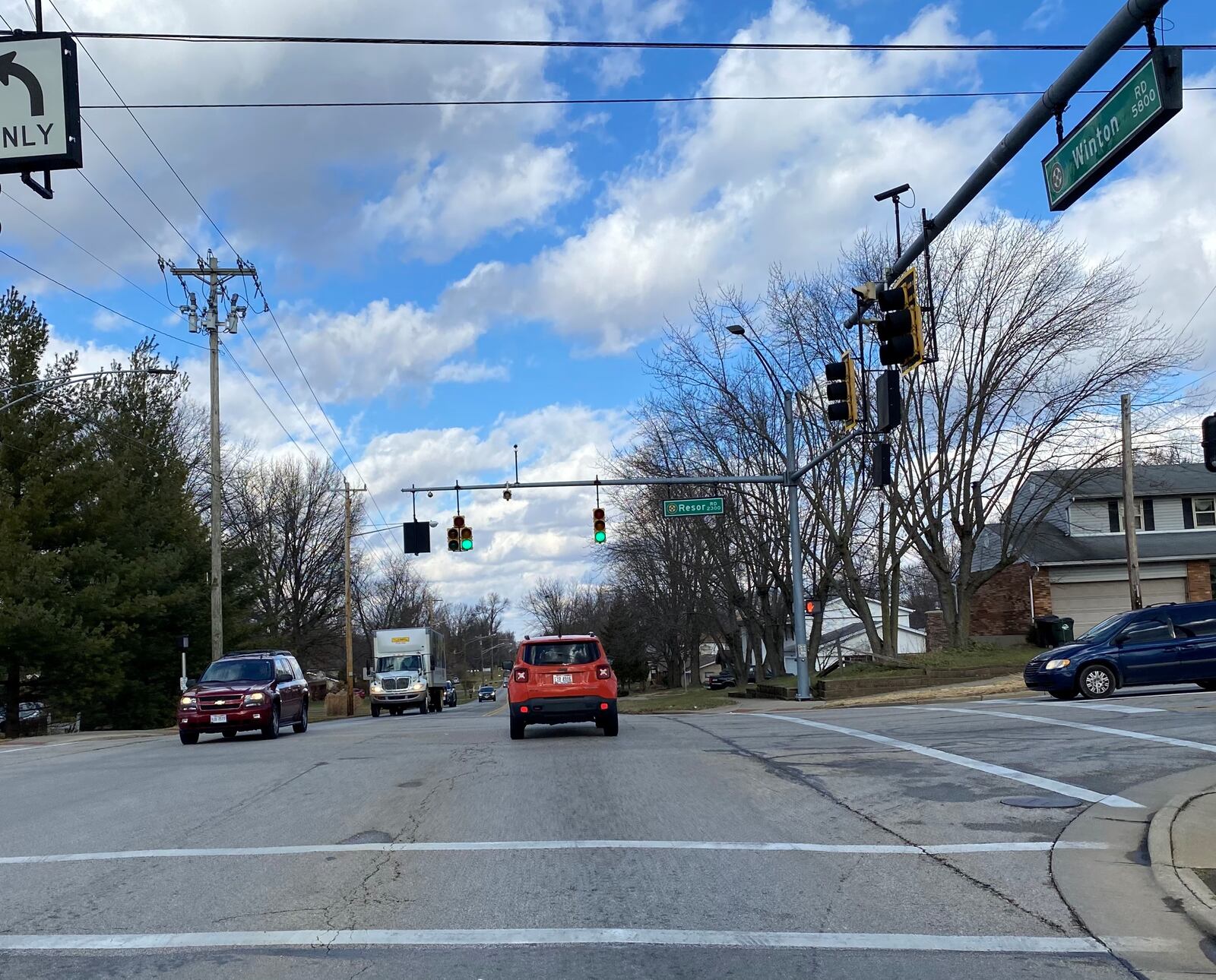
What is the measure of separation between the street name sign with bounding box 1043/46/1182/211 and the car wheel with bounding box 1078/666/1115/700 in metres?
14.0

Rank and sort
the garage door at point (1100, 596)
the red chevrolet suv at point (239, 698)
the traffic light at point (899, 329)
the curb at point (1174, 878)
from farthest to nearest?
the garage door at point (1100, 596)
the red chevrolet suv at point (239, 698)
the traffic light at point (899, 329)
the curb at point (1174, 878)

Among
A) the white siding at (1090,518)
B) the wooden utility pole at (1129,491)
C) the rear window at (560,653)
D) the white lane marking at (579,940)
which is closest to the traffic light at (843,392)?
the rear window at (560,653)

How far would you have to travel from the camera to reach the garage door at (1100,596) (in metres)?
43.9

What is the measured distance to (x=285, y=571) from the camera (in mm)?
65562

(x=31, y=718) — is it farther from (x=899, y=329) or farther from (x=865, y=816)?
(x=865, y=816)

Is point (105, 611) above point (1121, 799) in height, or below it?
above

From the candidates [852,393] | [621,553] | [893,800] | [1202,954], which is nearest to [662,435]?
[621,553]

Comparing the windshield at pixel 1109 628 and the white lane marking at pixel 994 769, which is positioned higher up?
the windshield at pixel 1109 628

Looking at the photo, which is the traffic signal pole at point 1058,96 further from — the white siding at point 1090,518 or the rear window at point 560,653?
the white siding at point 1090,518

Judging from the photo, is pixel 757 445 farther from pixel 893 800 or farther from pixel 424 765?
pixel 893 800

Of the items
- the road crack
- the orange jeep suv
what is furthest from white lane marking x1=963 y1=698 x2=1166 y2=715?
the orange jeep suv

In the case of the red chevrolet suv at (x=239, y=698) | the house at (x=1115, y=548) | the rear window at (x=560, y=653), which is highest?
the house at (x=1115, y=548)

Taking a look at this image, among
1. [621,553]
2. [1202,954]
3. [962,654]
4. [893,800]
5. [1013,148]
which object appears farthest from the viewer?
[621,553]

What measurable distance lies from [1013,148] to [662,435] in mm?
30022
